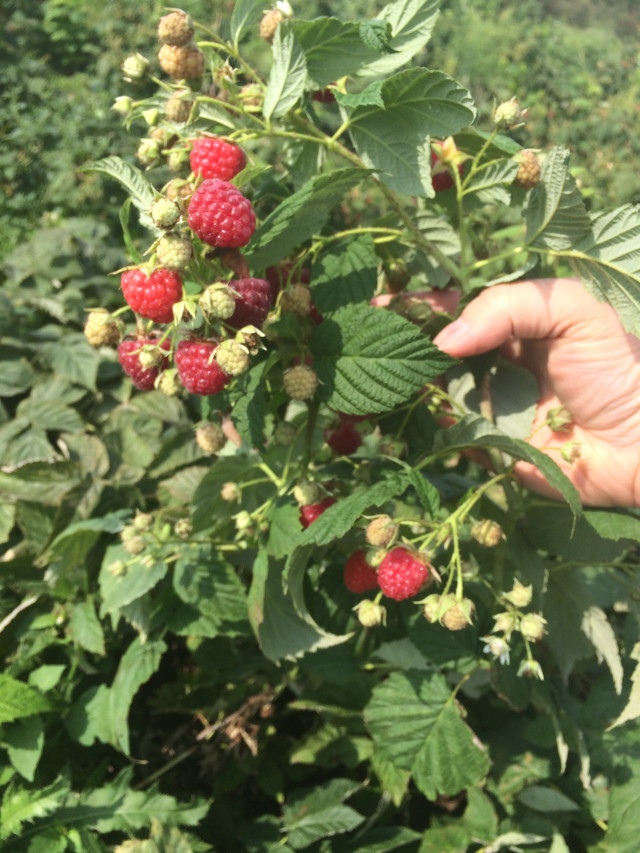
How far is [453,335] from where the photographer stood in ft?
3.40

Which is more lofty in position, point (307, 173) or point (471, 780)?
point (307, 173)

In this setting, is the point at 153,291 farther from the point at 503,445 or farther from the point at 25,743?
the point at 25,743

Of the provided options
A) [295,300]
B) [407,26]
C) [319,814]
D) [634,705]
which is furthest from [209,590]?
[407,26]

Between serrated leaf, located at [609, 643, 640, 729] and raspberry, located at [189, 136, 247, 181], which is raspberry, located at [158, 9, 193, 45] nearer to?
raspberry, located at [189, 136, 247, 181]

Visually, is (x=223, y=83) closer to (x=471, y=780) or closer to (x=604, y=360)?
(x=604, y=360)

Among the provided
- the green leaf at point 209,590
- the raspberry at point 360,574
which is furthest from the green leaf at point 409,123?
the green leaf at point 209,590

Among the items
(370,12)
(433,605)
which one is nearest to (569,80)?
(370,12)

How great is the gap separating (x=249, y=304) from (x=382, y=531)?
14.2 inches

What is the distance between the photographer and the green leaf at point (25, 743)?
4.49ft

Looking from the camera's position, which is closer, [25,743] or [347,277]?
[347,277]

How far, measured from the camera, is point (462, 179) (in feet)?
3.48

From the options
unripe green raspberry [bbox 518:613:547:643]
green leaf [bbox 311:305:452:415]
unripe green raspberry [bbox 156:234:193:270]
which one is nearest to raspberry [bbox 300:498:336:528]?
green leaf [bbox 311:305:452:415]

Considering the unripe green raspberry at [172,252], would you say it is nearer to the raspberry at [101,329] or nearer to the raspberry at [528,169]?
the raspberry at [101,329]

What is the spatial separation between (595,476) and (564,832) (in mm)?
799
